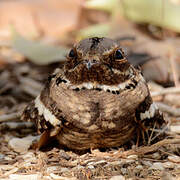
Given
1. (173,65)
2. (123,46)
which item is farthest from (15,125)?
(173,65)

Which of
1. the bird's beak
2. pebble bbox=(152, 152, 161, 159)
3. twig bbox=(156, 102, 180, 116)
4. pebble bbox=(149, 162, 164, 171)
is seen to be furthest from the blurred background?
the bird's beak

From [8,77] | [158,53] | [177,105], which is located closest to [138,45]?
[158,53]

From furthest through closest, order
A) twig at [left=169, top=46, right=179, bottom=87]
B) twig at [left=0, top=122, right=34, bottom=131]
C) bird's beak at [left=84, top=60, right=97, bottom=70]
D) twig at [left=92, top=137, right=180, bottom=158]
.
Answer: twig at [left=169, top=46, right=179, bottom=87] → twig at [left=0, top=122, right=34, bottom=131] → twig at [left=92, top=137, right=180, bottom=158] → bird's beak at [left=84, top=60, right=97, bottom=70]

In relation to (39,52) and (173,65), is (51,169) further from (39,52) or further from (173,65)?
(39,52)

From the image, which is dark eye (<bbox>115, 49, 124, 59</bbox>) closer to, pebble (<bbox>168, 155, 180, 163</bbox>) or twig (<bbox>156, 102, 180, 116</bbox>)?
pebble (<bbox>168, 155, 180, 163</bbox>)

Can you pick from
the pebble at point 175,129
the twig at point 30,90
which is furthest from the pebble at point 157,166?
the twig at point 30,90

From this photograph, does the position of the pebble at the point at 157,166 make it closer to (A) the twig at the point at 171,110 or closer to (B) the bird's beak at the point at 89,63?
(B) the bird's beak at the point at 89,63

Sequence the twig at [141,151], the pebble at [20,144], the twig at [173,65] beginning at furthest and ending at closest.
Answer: the twig at [173,65], the pebble at [20,144], the twig at [141,151]
